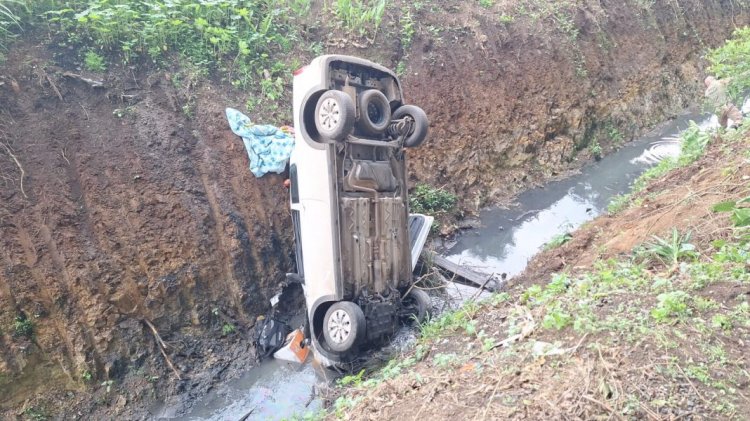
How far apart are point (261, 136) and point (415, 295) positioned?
3.23 meters

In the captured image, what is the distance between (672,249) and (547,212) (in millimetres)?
4644

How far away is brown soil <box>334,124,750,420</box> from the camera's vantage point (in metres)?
2.24

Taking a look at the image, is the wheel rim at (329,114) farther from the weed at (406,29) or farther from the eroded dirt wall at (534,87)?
the weed at (406,29)

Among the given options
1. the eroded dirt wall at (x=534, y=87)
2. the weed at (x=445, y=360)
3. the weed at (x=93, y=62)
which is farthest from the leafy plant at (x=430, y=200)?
the weed at (x=93, y=62)

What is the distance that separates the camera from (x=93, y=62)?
253 inches

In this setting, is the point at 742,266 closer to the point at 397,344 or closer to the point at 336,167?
the point at 397,344

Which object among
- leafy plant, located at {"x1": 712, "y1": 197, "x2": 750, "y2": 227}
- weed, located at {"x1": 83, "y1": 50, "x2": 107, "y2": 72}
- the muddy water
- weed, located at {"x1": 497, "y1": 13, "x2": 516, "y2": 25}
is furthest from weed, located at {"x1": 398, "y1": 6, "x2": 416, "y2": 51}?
leafy plant, located at {"x1": 712, "y1": 197, "x2": 750, "y2": 227}

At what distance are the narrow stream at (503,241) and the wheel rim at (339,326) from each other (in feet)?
1.83

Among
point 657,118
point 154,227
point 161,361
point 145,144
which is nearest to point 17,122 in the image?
point 145,144

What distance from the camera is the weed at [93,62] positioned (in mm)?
6434

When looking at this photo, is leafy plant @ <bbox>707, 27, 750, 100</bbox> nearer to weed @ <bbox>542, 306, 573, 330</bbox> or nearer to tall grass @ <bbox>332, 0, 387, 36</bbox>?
tall grass @ <bbox>332, 0, 387, 36</bbox>

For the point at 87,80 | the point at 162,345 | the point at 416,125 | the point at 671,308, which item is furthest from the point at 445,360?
the point at 87,80

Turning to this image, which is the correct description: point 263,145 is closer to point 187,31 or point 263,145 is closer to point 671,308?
point 187,31

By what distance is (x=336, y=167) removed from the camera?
17.3 ft
